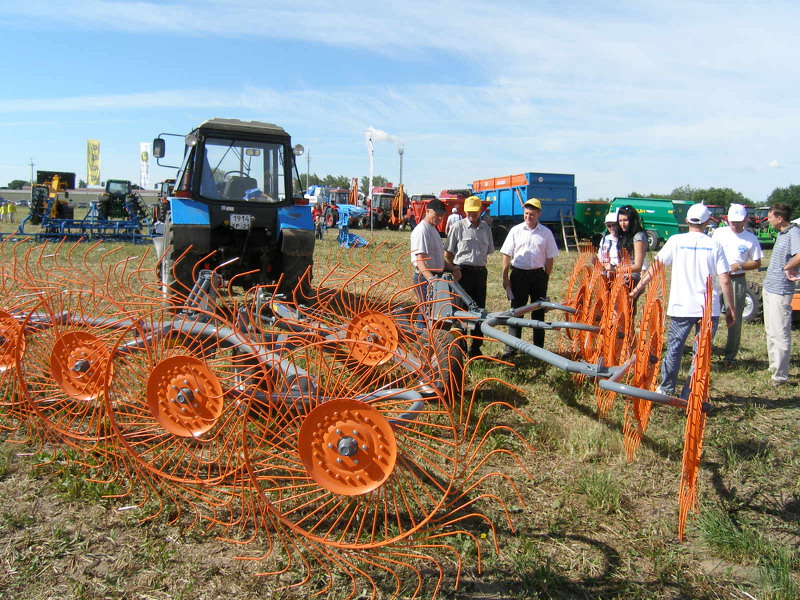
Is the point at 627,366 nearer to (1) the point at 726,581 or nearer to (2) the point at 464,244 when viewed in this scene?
(1) the point at 726,581

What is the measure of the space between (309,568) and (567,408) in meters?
2.49

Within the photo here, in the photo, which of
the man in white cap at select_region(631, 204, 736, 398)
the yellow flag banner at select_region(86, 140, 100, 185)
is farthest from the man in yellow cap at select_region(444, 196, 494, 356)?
the yellow flag banner at select_region(86, 140, 100, 185)

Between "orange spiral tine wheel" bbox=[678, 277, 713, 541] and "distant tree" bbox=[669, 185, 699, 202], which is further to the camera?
"distant tree" bbox=[669, 185, 699, 202]

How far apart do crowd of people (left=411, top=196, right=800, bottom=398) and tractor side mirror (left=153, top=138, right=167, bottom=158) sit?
3403 mm

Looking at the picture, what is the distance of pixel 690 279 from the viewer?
4039 mm

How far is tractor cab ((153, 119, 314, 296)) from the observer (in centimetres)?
600

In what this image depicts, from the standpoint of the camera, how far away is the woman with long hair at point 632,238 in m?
4.87

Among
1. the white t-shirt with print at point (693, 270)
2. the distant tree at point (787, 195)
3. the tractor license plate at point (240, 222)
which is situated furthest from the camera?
the distant tree at point (787, 195)

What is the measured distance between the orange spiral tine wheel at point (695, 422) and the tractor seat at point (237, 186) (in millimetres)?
5197

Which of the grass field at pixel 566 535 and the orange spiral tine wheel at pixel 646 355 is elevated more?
the orange spiral tine wheel at pixel 646 355

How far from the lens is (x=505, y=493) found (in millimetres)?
2922

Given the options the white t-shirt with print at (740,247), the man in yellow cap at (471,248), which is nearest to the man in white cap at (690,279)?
the white t-shirt with print at (740,247)

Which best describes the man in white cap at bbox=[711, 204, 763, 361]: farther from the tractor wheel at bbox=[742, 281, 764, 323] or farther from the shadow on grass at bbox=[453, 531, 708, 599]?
the shadow on grass at bbox=[453, 531, 708, 599]

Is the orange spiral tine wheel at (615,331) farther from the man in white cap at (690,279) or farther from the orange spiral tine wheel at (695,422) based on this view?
the orange spiral tine wheel at (695,422)
